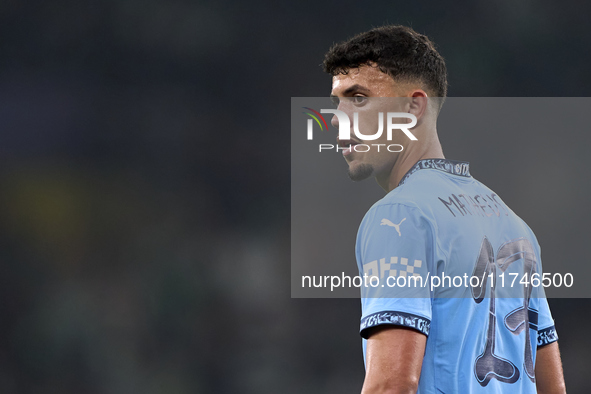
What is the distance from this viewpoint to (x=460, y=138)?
2.78m

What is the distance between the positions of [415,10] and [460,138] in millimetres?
1490

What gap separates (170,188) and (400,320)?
146 inches

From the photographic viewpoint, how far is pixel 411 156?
107 centimetres

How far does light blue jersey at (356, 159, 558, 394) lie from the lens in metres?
0.81

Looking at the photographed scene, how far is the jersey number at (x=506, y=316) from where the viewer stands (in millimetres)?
862

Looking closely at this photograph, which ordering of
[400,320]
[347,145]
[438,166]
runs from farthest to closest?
1. [347,145]
2. [438,166]
3. [400,320]

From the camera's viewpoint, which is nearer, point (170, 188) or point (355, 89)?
point (355, 89)

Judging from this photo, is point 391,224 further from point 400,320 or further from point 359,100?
point 359,100

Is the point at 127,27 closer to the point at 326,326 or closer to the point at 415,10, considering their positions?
the point at 415,10

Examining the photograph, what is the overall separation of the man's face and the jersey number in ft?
0.88

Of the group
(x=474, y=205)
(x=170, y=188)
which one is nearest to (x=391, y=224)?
(x=474, y=205)

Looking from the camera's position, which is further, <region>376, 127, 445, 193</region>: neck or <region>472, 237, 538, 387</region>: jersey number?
<region>376, 127, 445, 193</region>: neck

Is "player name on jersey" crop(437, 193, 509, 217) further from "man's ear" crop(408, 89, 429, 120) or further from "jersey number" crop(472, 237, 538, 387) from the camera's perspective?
"man's ear" crop(408, 89, 429, 120)

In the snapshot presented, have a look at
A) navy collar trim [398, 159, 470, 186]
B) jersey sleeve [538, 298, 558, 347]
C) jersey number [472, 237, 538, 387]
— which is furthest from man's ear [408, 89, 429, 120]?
jersey sleeve [538, 298, 558, 347]
